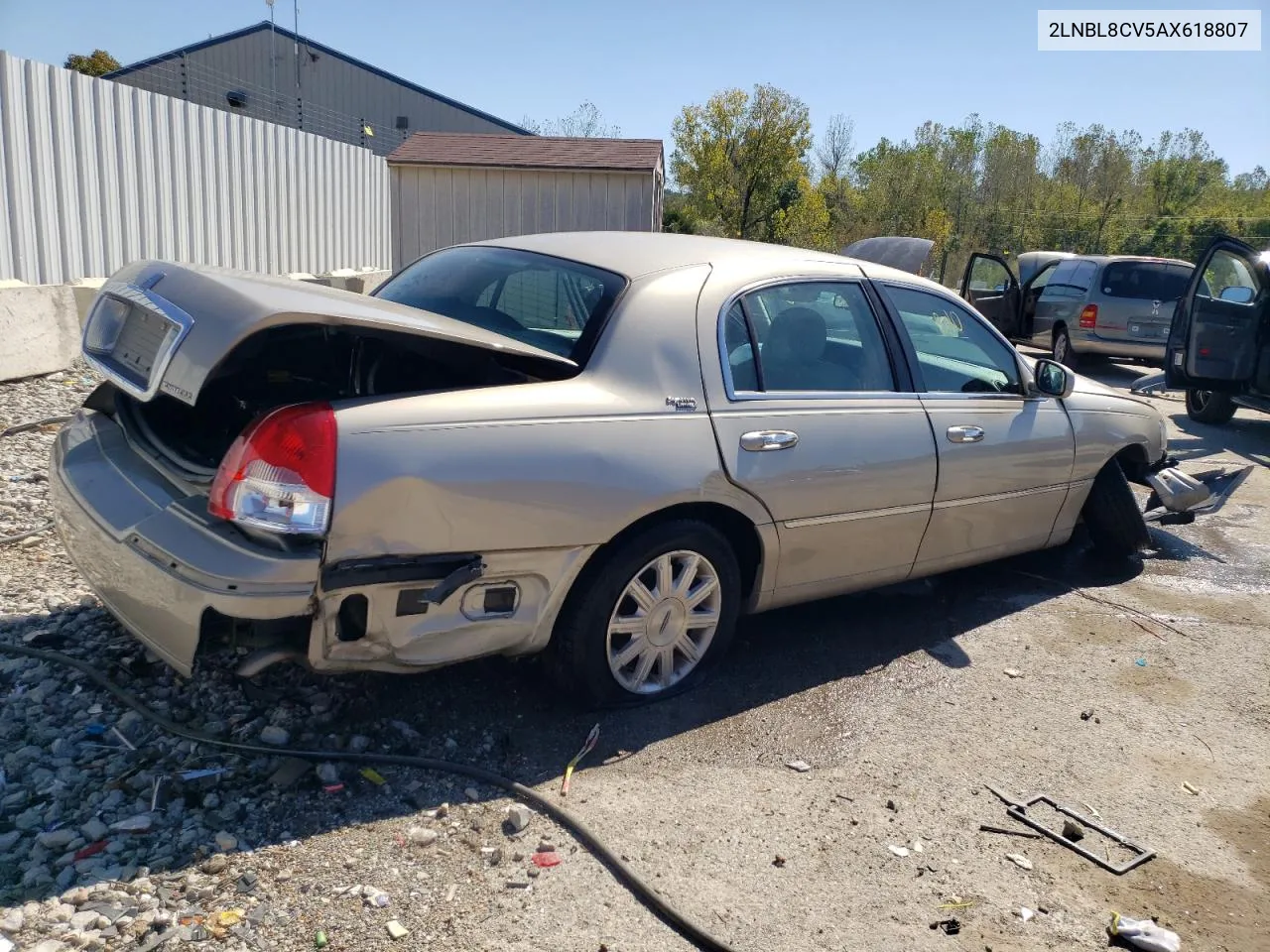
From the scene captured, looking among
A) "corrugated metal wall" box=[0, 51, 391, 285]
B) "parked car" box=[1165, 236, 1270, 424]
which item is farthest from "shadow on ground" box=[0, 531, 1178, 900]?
"parked car" box=[1165, 236, 1270, 424]

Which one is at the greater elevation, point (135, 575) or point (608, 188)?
point (608, 188)

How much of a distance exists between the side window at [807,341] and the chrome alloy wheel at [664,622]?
72 centimetres

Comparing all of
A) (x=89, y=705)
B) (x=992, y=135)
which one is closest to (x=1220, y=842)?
(x=89, y=705)

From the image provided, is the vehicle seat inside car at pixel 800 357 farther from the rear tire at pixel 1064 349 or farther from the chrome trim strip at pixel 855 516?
the rear tire at pixel 1064 349

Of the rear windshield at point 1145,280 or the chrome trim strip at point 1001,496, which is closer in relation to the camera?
the chrome trim strip at point 1001,496

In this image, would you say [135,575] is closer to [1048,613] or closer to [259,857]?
[259,857]

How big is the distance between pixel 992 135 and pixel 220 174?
4378 cm

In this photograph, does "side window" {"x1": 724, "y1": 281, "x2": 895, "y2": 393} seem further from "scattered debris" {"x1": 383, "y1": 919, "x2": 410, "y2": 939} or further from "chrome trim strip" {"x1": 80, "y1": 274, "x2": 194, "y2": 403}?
"scattered debris" {"x1": 383, "y1": 919, "x2": 410, "y2": 939}

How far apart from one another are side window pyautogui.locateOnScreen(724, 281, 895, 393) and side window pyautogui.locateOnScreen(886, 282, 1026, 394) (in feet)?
0.83

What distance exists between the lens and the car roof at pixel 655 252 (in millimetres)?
4031

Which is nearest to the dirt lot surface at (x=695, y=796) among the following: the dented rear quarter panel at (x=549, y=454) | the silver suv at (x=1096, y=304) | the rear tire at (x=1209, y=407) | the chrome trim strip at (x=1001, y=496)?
the chrome trim strip at (x=1001, y=496)

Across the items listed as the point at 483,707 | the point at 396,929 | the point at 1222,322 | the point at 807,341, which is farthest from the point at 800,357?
the point at 1222,322

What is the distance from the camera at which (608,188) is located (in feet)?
48.5

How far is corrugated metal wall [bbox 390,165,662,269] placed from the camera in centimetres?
1467
